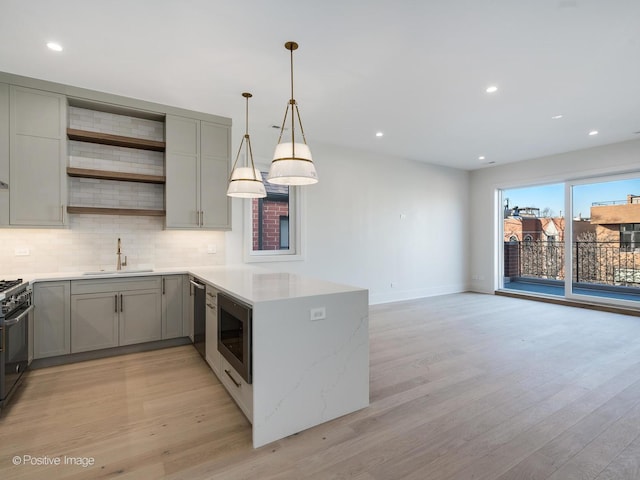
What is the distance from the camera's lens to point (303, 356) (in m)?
2.17

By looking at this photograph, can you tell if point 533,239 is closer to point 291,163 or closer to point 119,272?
point 291,163

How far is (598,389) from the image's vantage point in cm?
276

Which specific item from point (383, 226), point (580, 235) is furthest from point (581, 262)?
point (383, 226)

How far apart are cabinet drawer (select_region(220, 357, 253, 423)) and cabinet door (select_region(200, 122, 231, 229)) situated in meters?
2.16

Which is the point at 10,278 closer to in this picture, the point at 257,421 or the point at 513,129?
the point at 257,421

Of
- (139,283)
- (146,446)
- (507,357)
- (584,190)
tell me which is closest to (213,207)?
(139,283)

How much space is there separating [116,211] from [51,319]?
50.9 inches


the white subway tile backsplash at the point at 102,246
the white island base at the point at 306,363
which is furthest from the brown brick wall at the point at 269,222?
the white island base at the point at 306,363

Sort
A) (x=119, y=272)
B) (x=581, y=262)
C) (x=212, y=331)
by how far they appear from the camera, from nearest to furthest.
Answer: (x=212, y=331) < (x=119, y=272) < (x=581, y=262)

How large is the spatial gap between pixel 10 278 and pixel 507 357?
508cm

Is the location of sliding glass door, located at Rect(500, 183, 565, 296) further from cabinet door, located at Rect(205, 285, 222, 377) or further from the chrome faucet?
the chrome faucet

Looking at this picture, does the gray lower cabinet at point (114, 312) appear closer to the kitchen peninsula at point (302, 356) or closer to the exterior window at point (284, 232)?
the kitchen peninsula at point (302, 356)

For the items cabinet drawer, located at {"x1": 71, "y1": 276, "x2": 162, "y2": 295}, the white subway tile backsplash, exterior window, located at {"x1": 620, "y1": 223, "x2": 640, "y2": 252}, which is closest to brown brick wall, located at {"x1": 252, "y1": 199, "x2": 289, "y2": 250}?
the white subway tile backsplash

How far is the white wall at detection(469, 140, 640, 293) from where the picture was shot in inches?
218
